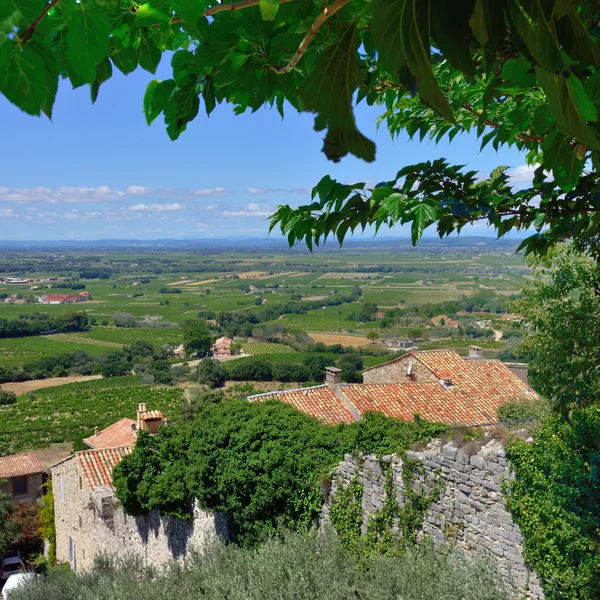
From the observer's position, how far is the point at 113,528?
1130cm

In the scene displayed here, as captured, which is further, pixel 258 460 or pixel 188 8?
pixel 258 460

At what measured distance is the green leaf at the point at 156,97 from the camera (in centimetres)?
155

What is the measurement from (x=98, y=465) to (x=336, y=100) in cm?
1399

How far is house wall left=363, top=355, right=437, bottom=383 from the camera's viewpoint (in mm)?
16234

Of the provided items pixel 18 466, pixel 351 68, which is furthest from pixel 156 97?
pixel 18 466

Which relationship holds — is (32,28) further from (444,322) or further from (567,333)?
(444,322)

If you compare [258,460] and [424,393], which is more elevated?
[258,460]

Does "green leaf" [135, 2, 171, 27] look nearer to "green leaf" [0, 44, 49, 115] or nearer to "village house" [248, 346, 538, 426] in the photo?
"green leaf" [0, 44, 49, 115]

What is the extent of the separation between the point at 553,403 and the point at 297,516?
21.6 ft

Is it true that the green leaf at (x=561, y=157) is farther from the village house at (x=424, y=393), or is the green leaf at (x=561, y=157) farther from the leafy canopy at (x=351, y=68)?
the village house at (x=424, y=393)

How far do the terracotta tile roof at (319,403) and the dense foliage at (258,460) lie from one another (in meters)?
4.08

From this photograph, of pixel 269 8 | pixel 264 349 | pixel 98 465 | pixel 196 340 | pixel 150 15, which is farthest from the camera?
pixel 196 340

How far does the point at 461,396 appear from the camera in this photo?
48.1ft

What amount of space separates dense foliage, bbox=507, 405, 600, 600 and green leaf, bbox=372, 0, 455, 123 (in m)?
4.56
